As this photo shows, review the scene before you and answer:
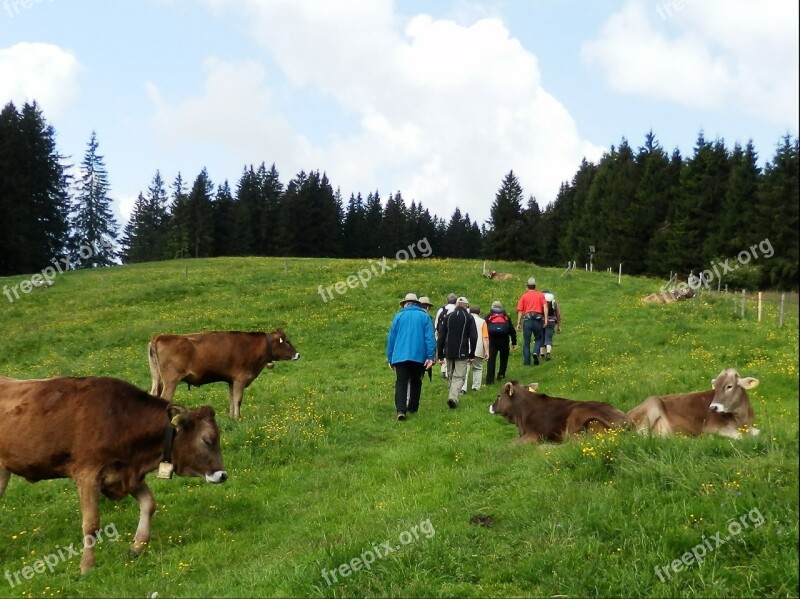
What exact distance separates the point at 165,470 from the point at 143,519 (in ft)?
1.87

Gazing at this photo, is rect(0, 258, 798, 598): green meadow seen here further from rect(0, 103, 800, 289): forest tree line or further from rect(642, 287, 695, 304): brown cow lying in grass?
rect(0, 103, 800, 289): forest tree line

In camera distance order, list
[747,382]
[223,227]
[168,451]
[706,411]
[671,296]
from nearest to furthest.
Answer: [168,451] → [747,382] → [706,411] → [671,296] → [223,227]

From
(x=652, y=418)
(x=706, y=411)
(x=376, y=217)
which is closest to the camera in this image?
(x=706, y=411)

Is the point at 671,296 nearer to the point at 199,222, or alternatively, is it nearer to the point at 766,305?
the point at 766,305

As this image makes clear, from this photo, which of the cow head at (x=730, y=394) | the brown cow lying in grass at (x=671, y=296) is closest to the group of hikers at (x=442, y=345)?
the cow head at (x=730, y=394)

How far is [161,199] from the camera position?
11162cm

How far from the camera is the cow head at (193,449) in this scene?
719 cm

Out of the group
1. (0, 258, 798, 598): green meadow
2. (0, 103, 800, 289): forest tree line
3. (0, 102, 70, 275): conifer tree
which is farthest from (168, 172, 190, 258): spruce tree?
(0, 258, 798, 598): green meadow

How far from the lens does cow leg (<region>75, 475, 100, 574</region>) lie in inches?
258

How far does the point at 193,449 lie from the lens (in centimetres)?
721

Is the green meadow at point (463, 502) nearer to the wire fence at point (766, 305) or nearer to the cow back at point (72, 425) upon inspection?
the wire fence at point (766, 305)

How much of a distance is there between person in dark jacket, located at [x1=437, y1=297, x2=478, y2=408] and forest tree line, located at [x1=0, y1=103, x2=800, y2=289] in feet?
117

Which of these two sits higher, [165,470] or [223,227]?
[223,227]

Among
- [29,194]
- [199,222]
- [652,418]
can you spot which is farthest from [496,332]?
[199,222]
